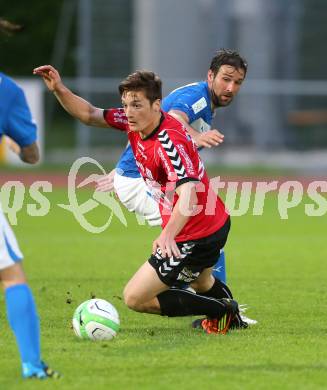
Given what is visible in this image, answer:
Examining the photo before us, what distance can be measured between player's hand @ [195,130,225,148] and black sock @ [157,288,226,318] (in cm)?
113

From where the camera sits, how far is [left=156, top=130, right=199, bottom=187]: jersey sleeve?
20.7 feet

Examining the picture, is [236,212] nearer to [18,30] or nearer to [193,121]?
[193,121]

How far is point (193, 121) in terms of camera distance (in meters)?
7.74

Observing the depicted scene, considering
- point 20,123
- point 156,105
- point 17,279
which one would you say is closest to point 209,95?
point 156,105

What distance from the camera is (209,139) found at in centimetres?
667

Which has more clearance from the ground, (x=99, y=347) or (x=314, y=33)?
(x=314, y=33)

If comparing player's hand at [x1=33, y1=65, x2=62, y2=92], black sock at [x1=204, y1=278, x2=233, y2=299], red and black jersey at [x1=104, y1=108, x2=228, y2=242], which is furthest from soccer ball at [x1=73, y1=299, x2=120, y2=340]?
player's hand at [x1=33, y1=65, x2=62, y2=92]

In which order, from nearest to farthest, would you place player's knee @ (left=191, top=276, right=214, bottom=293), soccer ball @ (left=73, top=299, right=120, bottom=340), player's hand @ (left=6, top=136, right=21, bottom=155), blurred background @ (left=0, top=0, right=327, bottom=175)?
1. player's hand @ (left=6, top=136, right=21, bottom=155)
2. soccer ball @ (left=73, top=299, right=120, bottom=340)
3. player's knee @ (left=191, top=276, right=214, bottom=293)
4. blurred background @ (left=0, top=0, right=327, bottom=175)

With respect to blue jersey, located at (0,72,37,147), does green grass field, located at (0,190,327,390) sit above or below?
below

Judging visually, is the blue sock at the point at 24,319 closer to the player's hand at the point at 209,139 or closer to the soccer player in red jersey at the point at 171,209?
the soccer player in red jersey at the point at 171,209

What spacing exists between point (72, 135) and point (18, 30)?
2432cm

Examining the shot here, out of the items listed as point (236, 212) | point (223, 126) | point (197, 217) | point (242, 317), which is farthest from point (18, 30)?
point (223, 126)

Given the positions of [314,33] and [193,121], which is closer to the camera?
[193,121]

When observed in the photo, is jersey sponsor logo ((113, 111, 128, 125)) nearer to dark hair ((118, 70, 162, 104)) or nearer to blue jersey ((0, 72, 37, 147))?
dark hair ((118, 70, 162, 104))
